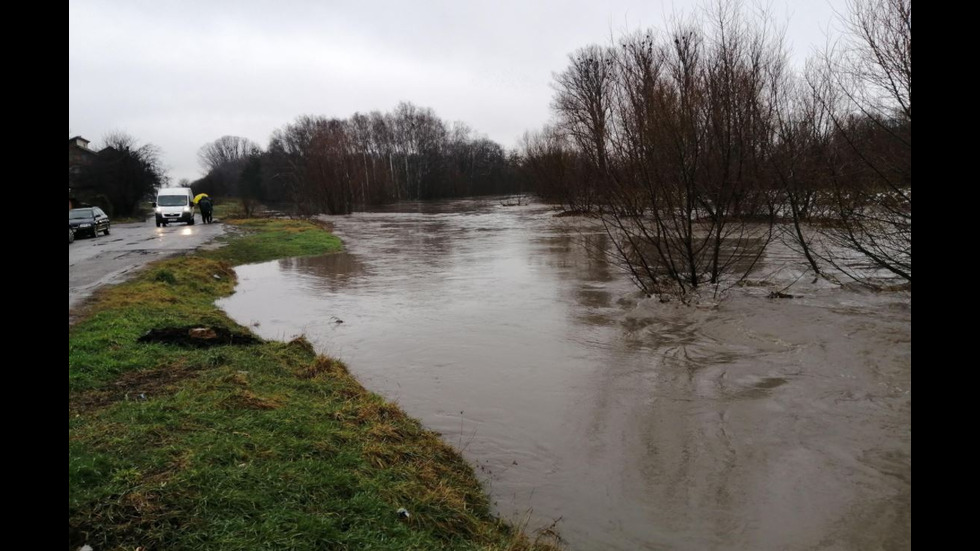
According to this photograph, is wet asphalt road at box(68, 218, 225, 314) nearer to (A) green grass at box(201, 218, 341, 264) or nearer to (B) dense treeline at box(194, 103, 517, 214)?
(A) green grass at box(201, 218, 341, 264)

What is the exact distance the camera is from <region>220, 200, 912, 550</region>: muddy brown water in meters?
4.96

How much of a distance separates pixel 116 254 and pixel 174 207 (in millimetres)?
17207

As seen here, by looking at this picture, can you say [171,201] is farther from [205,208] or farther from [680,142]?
[680,142]

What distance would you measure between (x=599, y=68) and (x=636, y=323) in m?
44.2

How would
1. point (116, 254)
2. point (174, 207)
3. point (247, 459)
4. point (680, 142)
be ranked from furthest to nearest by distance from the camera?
point (174, 207)
point (116, 254)
point (680, 142)
point (247, 459)

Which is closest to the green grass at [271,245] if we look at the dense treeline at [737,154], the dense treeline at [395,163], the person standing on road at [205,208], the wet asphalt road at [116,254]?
the wet asphalt road at [116,254]

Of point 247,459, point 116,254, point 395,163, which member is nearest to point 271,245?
point 116,254

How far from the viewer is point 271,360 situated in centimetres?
794

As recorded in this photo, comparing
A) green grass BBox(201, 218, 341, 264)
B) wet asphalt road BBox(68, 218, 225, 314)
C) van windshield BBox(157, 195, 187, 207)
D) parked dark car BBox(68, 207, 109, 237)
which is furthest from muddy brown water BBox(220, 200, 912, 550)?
van windshield BBox(157, 195, 187, 207)

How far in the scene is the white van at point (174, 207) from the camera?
3528cm

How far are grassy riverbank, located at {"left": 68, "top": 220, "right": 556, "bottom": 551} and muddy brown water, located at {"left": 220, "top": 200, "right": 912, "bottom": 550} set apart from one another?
763 mm

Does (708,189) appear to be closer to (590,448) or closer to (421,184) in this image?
(590,448)

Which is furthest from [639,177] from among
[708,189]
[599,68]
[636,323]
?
[599,68]

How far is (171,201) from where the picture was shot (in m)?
36.1
